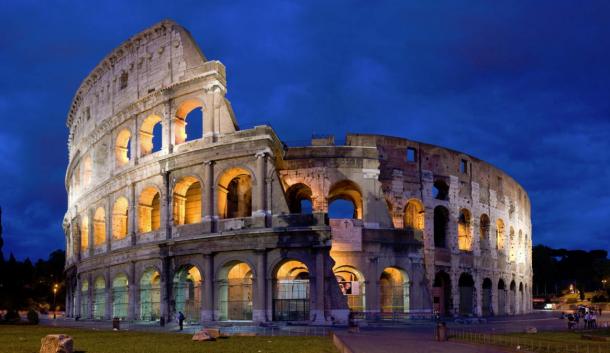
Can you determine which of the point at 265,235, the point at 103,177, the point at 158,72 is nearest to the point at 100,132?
the point at 103,177

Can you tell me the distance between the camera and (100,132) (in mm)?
38938

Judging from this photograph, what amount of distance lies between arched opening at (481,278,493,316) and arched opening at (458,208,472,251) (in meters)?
3.45

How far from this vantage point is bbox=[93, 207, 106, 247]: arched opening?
39.9 meters

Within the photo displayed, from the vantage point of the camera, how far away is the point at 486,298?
137 feet

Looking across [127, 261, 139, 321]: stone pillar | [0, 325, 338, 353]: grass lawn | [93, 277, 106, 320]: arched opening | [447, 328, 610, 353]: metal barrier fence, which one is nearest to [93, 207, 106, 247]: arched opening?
→ [93, 277, 106, 320]: arched opening

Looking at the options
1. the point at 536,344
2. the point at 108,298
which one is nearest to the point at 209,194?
the point at 108,298

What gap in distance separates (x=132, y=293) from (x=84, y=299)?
906cm

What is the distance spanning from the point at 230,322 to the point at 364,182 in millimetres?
10143

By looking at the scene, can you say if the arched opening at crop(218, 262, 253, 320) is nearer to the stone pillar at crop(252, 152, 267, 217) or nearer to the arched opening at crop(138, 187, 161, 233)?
the stone pillar at crop(252, 152, 267, 217)

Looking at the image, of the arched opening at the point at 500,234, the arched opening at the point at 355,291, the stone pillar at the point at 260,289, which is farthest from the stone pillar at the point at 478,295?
the stone pillar at the point at 260,289

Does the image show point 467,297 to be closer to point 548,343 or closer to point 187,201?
point 187,201

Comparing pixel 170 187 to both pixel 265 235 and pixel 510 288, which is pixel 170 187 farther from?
pixel 510 288

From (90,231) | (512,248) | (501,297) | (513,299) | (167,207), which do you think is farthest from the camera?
(512,248)

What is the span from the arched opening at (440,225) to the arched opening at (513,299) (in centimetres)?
936
